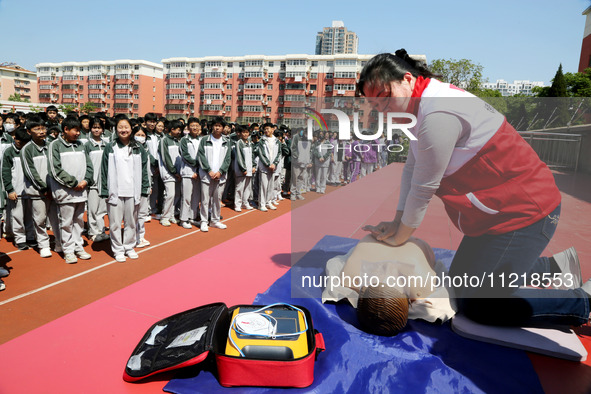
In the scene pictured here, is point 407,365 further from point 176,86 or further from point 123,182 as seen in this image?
point 176,86

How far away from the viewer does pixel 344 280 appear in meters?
2.93

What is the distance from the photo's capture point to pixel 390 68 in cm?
216

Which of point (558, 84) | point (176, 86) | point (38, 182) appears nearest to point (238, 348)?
point (38, 182)

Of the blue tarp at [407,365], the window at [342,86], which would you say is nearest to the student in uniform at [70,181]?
the blue tarp at [407,365]

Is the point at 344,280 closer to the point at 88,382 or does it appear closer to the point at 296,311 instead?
the point at 296,311

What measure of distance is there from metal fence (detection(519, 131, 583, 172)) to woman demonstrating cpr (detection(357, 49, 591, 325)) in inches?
14.5

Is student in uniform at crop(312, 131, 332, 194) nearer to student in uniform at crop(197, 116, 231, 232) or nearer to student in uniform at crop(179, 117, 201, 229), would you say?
student in uniform at crop(197, 116, 231, 232)

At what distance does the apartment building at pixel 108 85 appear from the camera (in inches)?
2562

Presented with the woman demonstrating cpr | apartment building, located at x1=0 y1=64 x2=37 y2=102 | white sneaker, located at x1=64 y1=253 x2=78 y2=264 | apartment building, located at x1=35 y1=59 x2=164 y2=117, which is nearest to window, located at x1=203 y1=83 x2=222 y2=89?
apartment building, located at x1=35 y1=59 x2=164 y2=117

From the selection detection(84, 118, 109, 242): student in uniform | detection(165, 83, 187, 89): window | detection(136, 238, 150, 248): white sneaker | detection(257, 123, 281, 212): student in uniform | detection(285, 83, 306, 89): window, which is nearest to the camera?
detection(136, 238, 150, 248): white sneaker

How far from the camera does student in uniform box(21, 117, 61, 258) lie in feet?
14.6

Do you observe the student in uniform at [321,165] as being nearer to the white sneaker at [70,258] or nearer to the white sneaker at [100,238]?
the white sneaker at [100,238]

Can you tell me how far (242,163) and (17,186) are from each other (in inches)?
153

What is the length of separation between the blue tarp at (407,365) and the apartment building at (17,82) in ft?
331
